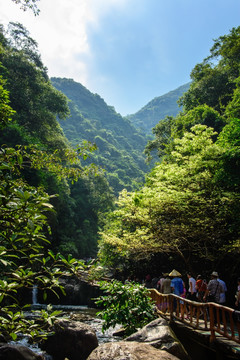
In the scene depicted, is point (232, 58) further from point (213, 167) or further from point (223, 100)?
point (213, 167)

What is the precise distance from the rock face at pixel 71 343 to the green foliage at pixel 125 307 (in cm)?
225

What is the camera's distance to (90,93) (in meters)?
137

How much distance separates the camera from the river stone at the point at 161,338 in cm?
611

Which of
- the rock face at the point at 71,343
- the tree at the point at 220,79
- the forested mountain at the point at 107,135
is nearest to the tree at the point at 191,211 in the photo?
the rock face at the point at 71,343

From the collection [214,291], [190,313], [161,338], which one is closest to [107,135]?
[214,291]

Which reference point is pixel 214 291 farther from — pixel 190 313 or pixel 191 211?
pixel 191 211

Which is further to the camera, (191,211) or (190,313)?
(191,211)

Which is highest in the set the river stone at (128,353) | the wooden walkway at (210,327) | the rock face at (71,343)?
the river stone at (128,353)

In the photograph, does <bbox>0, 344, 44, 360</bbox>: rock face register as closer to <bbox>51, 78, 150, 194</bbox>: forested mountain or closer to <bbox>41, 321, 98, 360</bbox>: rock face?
<bbox>41, 321, 98, 360</bbox>: rock face

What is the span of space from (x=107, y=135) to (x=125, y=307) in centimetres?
10036

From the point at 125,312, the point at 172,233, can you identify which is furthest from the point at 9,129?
the point at 125,312

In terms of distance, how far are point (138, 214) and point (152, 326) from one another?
663cm

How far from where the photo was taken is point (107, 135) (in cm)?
10500

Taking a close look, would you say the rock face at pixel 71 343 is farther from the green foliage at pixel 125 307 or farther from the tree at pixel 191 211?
the tree at pixel 191 211
